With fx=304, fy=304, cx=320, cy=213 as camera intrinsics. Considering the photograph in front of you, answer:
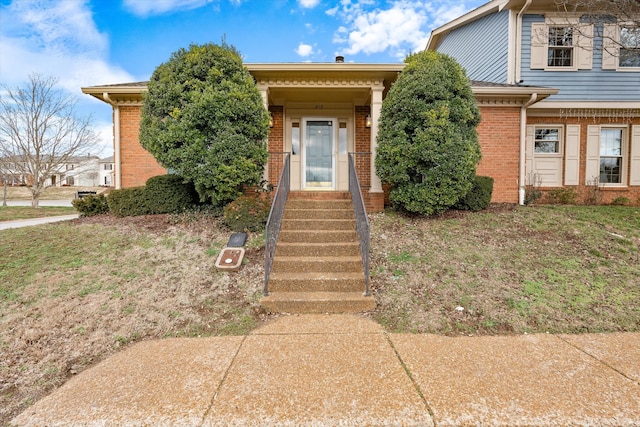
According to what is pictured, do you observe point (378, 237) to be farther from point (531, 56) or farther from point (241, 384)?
point (531, 56)

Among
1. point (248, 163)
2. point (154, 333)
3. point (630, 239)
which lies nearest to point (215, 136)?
point (248, 163)

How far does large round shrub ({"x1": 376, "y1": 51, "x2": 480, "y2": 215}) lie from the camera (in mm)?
5680

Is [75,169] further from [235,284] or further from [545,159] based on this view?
[545,159]

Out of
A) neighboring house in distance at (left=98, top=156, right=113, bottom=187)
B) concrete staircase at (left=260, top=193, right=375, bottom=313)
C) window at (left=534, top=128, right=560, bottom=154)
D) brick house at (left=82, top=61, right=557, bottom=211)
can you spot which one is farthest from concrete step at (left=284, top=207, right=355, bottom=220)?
neighboring house in distance at (left=98, top=156, right=113, bottom=187)

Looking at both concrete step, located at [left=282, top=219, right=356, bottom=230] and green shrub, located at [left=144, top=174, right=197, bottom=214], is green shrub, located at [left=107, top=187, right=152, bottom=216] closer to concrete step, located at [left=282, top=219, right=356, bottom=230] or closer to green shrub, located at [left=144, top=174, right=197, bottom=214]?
green shrub, located at [left=144, top=174, right=197, bottom=214]

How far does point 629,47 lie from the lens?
324 inches

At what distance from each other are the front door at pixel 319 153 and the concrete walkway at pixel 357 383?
5478 mm

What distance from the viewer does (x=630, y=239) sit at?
5.59m

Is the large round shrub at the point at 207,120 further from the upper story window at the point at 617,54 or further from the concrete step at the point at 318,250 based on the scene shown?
the upper story window at the point at 617,54

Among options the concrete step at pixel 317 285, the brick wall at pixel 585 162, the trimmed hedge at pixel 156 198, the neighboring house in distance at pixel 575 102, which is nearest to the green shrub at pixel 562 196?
the brick wall at pixel 585 162

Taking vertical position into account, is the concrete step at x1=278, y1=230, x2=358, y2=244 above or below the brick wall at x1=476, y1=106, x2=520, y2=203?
below

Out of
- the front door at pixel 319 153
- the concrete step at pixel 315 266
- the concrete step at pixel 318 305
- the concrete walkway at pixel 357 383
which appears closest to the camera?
the concrete walkway at pixel 357 383

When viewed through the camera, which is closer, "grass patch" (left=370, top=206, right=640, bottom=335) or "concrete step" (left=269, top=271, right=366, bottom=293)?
"grass patch" (left=370, top=206, right=640, bottom=335)

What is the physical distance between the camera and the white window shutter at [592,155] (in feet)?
29.3
